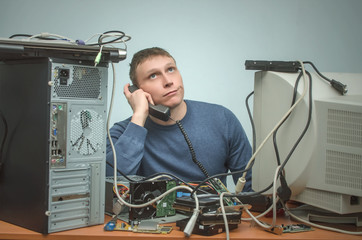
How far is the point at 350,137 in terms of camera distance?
3.34ft

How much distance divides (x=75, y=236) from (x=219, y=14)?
5.62 feet

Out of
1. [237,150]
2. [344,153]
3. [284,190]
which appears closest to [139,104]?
[237,150]

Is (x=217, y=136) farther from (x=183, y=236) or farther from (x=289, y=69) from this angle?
(x=183, y=236)

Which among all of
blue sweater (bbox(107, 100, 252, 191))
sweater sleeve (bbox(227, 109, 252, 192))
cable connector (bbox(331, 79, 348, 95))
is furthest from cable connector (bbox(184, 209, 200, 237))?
sweater sleeve (bbox(227, 109, 252, 192))

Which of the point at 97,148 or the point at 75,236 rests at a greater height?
the point at 97,148

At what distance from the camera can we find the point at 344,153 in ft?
3.37

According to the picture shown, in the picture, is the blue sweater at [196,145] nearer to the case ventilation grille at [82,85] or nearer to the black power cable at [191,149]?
the black power cable at [191,149]

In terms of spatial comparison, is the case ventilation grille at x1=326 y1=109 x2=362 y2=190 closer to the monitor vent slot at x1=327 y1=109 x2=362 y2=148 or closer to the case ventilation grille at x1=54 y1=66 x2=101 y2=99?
the monitor vent slot at x1=327 y1=109 x2=362 y2=148

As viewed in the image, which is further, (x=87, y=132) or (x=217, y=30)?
(x=217, y=30)

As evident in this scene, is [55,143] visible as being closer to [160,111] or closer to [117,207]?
[117,207]

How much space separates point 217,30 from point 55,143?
1.56m

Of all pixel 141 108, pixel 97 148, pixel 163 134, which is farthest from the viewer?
pixel 163 134

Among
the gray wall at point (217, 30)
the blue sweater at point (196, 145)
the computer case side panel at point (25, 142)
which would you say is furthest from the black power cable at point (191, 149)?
the computer case side panel at point (25, 142)

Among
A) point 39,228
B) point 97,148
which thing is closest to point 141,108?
point 97,148
